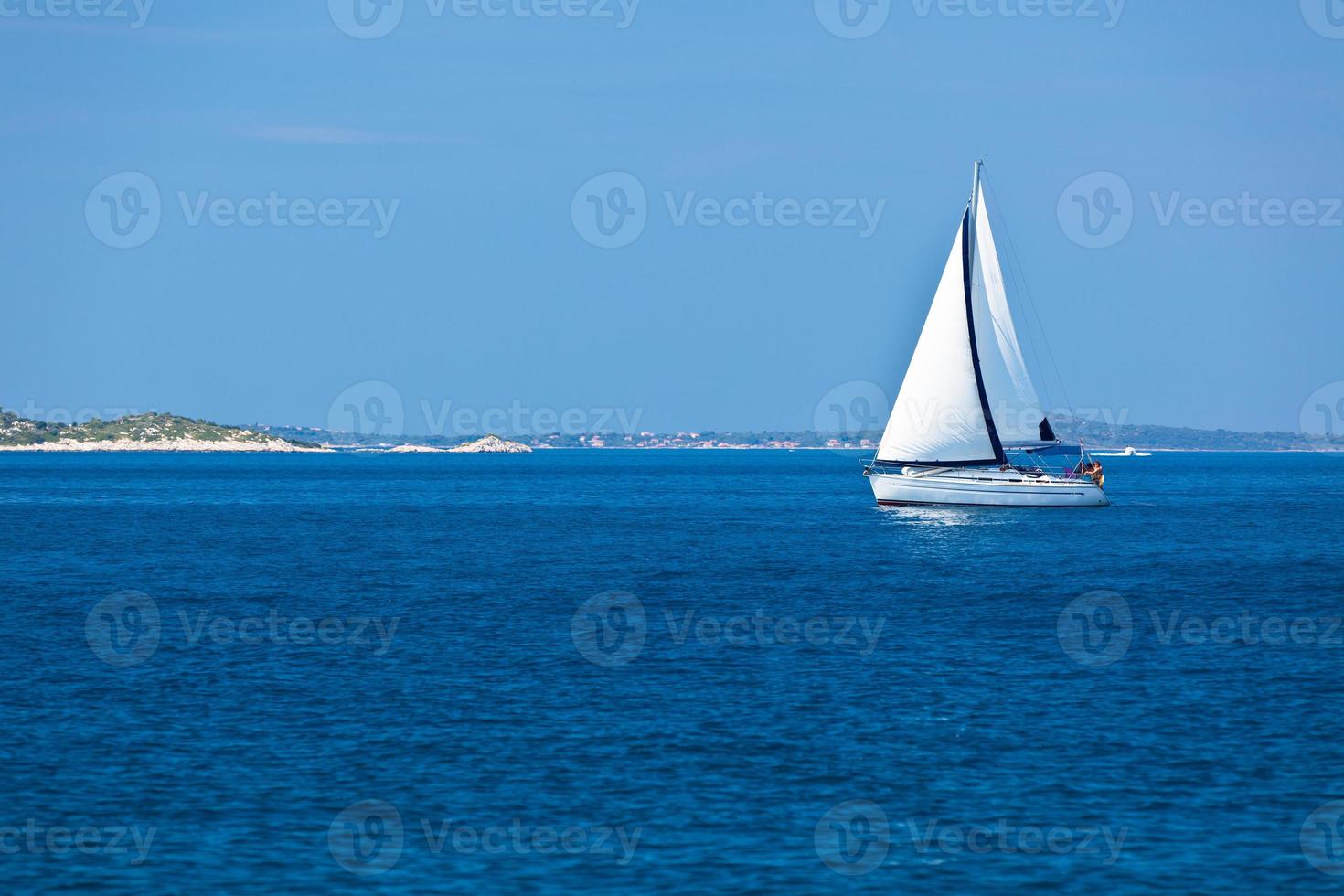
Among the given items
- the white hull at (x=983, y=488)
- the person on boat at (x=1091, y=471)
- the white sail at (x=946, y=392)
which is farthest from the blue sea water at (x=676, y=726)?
the person on boat at (x=1091, y=471)

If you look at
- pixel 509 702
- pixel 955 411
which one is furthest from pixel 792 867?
pixel 955 411

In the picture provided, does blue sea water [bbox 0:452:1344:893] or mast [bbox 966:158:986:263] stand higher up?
mast [bbox 966:158:986:263]

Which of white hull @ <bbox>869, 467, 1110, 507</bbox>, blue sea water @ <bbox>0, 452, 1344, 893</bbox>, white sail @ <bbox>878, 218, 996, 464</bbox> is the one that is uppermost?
white sail @ <bbox>878, 218, 996, 464</bbox>

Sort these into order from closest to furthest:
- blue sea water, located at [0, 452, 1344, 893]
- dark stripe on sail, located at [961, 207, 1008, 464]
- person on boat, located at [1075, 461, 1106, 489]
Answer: blue sea water, located at [0, 452, 1344, 893]
dark stripe on sail, located at [961, 207, 1008, 464]
person on boat, located at [1075, 461, 1106, 489]

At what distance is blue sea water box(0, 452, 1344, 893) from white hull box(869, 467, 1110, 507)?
16962 mm

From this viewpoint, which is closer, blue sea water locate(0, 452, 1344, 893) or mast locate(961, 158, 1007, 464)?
blue sea water locate(0, 452, 1344, 893)

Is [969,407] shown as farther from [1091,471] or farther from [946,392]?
[1091,471]

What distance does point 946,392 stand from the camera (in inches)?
2918

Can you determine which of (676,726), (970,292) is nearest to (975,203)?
(970,292)

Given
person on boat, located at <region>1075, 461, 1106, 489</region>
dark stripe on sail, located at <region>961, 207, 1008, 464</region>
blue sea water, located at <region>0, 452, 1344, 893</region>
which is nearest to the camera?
blue sea water, located at <region>0, 452, 1344, 893</region>

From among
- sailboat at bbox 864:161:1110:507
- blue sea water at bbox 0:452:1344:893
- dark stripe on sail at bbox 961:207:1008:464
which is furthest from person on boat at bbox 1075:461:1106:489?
blue sea water at bbox 0:452:1344:893

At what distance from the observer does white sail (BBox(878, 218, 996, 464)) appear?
243 ft

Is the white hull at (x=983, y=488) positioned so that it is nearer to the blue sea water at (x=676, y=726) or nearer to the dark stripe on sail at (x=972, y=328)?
the dark stripe on sail at (x=972, y=328)

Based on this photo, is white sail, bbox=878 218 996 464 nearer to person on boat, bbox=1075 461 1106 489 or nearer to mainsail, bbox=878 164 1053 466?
mainsail, bbox=878 164 1053 466
